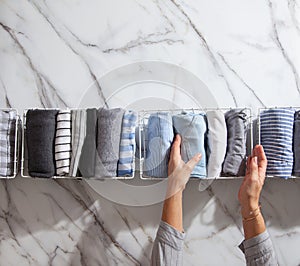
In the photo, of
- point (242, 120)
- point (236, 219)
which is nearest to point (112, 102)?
point (242, 120)

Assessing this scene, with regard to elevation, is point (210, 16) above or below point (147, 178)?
above

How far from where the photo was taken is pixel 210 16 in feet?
5.56

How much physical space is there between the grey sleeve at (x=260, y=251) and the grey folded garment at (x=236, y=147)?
0.75 feet

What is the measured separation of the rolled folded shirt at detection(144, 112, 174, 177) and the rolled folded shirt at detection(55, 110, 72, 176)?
27 cm

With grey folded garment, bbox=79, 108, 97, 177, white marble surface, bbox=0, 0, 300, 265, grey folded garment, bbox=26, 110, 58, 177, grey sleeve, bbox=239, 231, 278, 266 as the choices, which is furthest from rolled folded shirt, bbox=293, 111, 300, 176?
grey folded garment, bbox=26, 110, 58, 177

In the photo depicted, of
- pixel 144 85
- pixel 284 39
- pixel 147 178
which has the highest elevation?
pixel 284 39

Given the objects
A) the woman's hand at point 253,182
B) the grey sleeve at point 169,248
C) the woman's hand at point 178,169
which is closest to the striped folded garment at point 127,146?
the woman's hand at point 178,169

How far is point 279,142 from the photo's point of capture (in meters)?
1.50

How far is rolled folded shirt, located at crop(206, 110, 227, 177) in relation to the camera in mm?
1514

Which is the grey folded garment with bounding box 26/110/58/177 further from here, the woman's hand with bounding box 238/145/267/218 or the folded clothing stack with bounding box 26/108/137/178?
the woman's hand with bounding box 238/145/267/218

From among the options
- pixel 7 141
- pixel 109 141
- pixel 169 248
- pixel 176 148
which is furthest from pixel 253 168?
pixel 7 141

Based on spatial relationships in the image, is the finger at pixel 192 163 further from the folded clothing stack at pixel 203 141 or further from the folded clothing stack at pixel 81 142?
the folded clothing stack at pixel 81 142

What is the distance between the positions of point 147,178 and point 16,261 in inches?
24.3

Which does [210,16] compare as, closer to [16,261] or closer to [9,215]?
[9,215]
